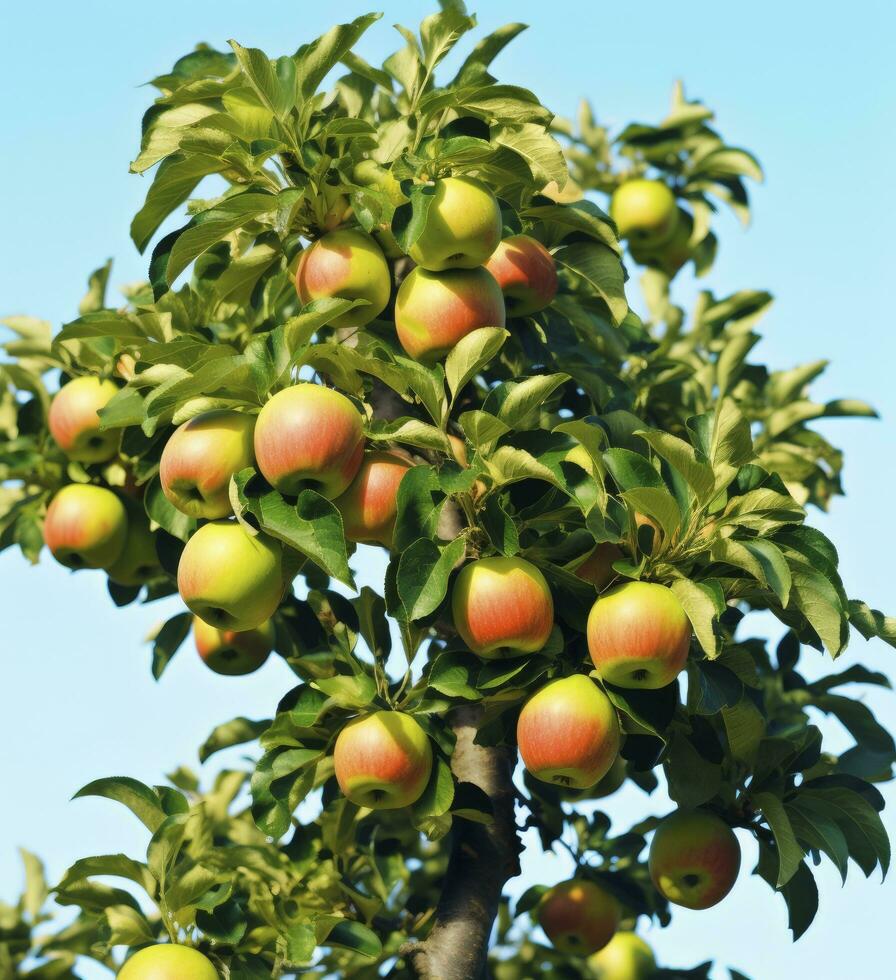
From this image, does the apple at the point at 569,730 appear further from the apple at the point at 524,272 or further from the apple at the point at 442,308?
the apple at the point at 524,272

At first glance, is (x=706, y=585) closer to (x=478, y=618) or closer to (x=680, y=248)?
(x=478, y=618)

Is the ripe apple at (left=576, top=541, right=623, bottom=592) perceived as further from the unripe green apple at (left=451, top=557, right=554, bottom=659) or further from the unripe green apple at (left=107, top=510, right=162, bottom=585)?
the unripe green apple at (left=107, top=510, right=162, bottom=585)

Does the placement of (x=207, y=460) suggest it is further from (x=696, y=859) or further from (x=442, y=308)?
(x=696, y=859)

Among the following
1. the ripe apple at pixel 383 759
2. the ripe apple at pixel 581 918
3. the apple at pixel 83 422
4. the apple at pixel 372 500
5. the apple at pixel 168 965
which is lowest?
the ripe apple at pixel 581 918

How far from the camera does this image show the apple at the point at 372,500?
2.98m

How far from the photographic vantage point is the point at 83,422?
3746mm

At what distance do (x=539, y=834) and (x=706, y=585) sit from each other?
4.69 feet

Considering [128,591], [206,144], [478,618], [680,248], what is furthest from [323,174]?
[680,248]

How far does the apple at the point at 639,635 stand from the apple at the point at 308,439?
2.09ft

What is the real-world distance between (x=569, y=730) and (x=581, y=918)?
4.48ft

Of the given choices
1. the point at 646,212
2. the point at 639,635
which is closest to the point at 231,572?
the point at 639,635

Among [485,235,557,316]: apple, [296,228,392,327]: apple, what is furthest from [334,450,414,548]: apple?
[485,235,557,316]: apple

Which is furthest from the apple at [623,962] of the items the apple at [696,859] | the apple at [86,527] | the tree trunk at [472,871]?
the apple at [86,527]

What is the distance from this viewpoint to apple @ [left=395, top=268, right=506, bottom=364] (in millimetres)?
3105
